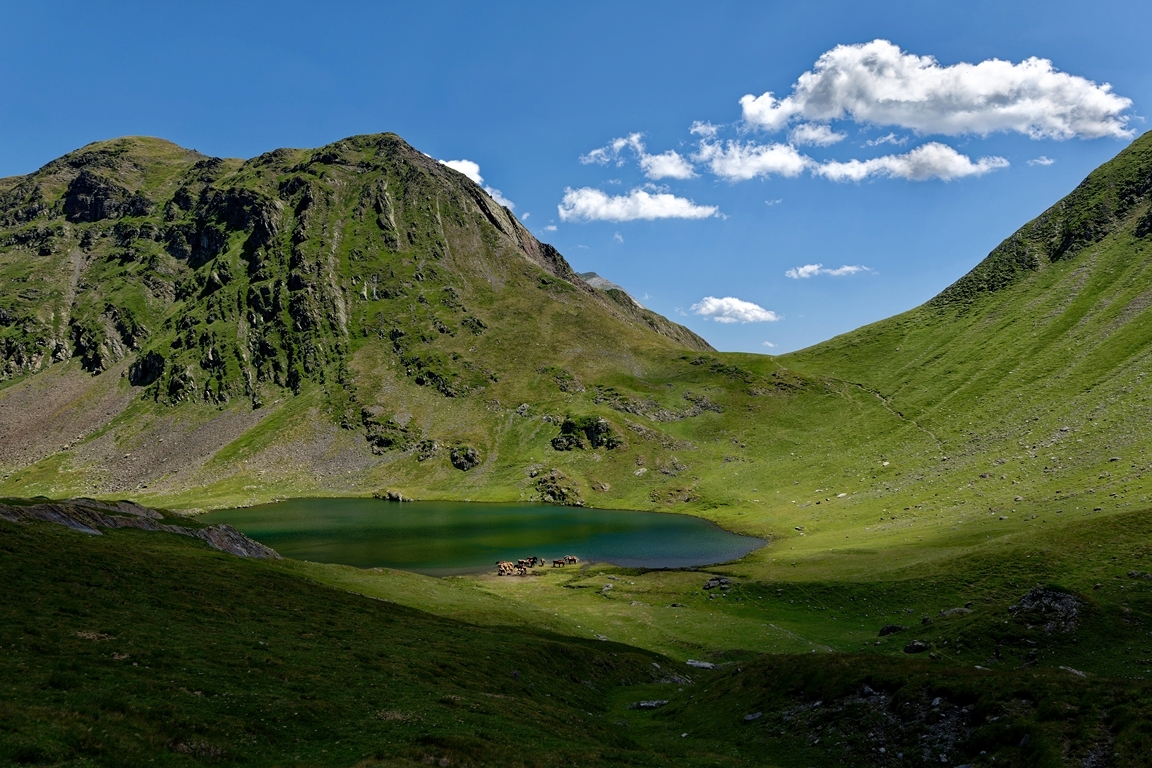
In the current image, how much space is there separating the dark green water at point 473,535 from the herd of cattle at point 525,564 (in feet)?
12.8

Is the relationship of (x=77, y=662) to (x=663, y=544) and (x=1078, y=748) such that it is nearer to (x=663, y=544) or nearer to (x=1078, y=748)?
(x=1078, y=748)

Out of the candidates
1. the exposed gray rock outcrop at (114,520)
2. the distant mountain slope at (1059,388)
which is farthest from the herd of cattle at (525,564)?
the distant mountain slope at (1059,388)

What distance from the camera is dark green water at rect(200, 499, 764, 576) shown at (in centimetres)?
9925

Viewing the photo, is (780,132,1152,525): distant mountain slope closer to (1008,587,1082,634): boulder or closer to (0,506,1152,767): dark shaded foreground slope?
(1008,587,1082,634): boulder

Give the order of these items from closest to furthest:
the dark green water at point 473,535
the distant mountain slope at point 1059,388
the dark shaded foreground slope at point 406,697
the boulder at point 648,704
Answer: the dark shaded foreground slope at point 406,697, the boulder at point 648,704, the distant mountain slope at point 1059,388, the dark green water at point 473,535

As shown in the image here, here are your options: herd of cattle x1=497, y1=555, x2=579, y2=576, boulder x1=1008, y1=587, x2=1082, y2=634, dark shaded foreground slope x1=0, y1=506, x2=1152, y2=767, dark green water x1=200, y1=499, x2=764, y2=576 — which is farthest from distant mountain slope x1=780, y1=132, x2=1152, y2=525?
herd of cattle x1=497, y1=555, x2=579, y2=576

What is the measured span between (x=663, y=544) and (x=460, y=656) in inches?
3080

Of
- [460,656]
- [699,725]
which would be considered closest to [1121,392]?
[699,725]

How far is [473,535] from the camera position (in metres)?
121

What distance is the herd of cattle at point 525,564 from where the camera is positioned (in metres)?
89.6

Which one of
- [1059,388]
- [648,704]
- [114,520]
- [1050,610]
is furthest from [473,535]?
[1059,388]

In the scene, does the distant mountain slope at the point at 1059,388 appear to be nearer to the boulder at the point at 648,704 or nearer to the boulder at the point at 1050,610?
the boulder at the point at 1050,610

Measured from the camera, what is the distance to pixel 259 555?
70.9m

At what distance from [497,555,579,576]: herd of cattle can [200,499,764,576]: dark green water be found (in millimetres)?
3889
